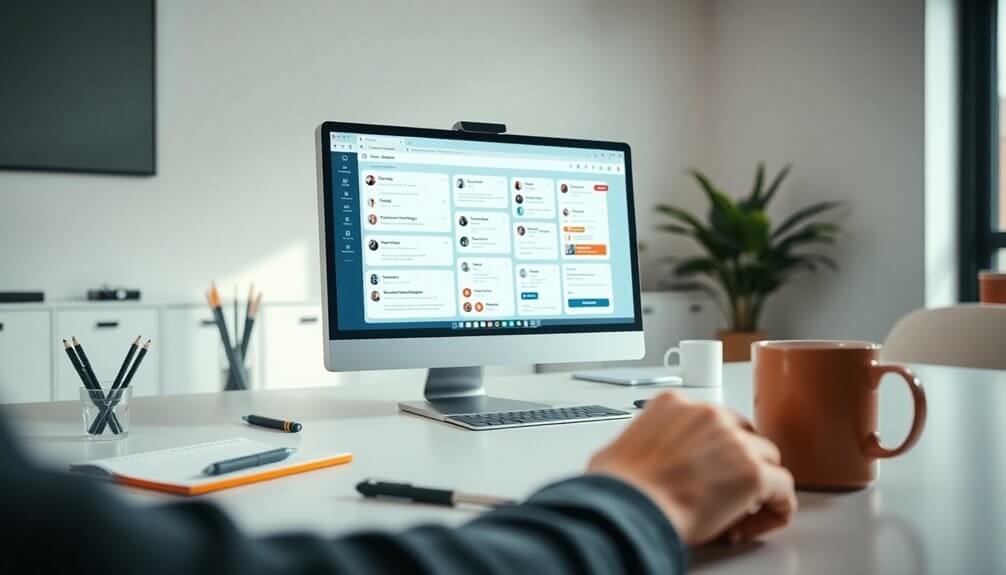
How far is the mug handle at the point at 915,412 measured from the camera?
787mm

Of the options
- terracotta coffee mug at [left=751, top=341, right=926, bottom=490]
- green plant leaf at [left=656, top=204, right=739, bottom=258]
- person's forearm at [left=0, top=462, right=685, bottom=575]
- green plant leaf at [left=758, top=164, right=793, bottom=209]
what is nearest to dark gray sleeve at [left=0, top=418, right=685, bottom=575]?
person's forearm at [left=0, top=462, right=685, bottom=575]

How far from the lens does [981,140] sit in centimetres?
413

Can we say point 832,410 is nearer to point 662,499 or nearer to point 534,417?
point 662,499

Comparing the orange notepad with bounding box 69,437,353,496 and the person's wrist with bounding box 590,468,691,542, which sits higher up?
the person's wrist with bounding box 590,468,691,542

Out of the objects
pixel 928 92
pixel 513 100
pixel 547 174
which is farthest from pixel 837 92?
pixel 547 174

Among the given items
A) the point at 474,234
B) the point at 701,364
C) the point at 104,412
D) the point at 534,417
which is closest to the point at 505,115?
the point at 701,364

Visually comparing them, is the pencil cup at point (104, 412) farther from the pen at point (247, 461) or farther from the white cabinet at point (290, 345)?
the white cabinet at point (290, 345)

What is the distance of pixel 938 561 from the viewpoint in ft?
2.04

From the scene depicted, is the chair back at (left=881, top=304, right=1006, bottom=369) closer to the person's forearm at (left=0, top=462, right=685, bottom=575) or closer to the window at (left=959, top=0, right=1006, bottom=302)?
the person's forearm at (left=0, top=462, right=685, bottom=575)

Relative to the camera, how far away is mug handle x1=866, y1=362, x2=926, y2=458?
787 millimetres

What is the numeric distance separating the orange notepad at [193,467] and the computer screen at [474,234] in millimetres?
320

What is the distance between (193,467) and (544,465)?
37 cm

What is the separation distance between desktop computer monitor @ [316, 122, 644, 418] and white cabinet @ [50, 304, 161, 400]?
2389 mm

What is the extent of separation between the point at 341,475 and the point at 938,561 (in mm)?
549
